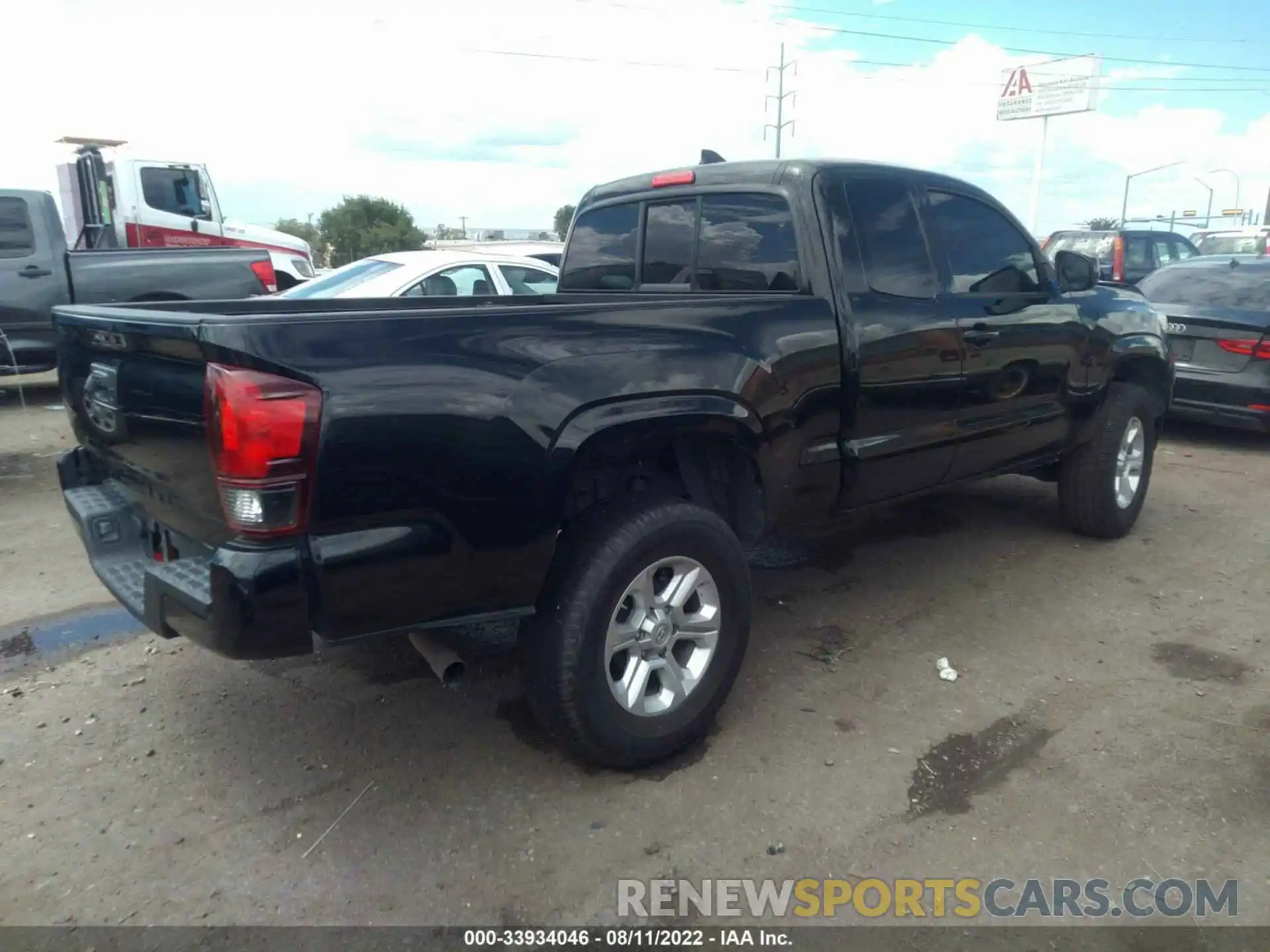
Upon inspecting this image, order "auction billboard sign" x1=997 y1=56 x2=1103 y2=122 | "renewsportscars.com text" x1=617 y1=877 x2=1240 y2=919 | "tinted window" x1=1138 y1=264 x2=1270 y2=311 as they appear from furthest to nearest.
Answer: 1. "auction billboard sign" x1=997 y1=56 x2=1103 y2=122
2. "tinted window" x1=1138 y1=264 x2=1270 y2=311
3. "renewsportscars.com text" x1=617 y1=877 x2=1240 y2=919

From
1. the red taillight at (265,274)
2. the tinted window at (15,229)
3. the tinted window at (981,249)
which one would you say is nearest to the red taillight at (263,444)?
the tinted window at (981,249)

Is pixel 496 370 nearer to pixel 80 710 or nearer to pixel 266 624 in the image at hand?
→ pixel 266 624

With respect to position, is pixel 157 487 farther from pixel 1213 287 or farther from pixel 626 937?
pixel 1213 287

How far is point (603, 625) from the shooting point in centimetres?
282

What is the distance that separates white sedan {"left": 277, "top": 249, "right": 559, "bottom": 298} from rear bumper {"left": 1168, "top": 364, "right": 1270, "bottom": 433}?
5191mm

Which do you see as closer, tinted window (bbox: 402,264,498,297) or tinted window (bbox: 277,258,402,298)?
tinted window (bbox: 402,264,498,297)

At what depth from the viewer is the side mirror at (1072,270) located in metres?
4.70

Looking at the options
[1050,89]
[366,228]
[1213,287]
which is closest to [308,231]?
[366,228]

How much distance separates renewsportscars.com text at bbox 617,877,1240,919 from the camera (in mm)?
2477

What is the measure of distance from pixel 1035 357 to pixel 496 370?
9.79 feet

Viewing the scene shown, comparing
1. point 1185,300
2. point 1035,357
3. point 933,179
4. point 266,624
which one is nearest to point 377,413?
point 266,624

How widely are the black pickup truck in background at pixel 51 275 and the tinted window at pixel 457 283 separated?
10.7 ft

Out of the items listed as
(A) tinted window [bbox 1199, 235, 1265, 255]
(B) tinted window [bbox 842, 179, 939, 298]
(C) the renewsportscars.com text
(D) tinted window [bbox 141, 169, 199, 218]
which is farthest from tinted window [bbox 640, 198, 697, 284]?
(A) tinted window [bbox 1199, 235, 1265, 255]

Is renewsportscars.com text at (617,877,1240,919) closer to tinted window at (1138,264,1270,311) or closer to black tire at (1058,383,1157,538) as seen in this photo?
black tire at (1058,383,1157,538)
